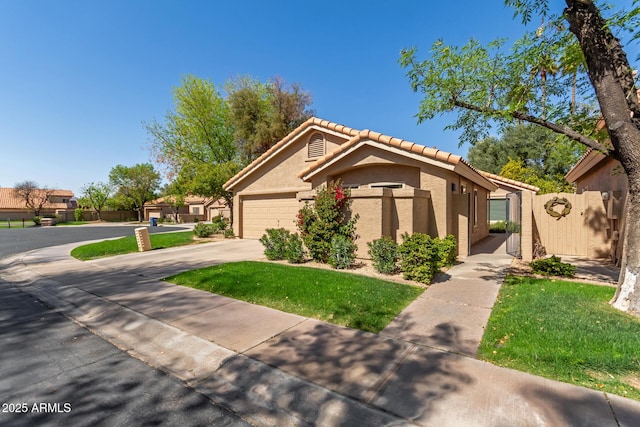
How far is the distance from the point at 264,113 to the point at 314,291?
23.5m

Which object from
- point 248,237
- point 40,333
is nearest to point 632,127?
point 40,333

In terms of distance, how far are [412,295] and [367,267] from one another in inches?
92.2

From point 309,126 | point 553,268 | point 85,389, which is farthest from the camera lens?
point 309,126

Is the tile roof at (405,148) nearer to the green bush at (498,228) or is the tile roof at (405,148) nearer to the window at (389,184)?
the window at (389,184)

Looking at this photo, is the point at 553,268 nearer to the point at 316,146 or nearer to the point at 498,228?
the point at 316,146

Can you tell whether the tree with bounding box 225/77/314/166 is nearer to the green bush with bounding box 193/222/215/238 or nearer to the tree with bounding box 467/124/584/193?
the green bush with bounding box 193/222/215/238

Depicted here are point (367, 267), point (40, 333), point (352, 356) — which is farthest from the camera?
point (367, 267)

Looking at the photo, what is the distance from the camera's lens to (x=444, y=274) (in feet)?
25.6

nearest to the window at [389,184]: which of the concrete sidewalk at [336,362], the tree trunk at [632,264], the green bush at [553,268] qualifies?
the concrete sidewalk at [336,362]

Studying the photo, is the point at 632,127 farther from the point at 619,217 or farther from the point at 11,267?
the point at 11,267

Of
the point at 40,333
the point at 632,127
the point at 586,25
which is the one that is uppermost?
the point at 586,25

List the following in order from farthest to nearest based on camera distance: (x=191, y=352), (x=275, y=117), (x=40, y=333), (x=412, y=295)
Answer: (x=275, y=117), (x=412, y=295), (x=40, y=333), (x=191, y=352)

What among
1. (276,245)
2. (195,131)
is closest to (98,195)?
(195,131)

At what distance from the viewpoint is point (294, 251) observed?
903 cm
